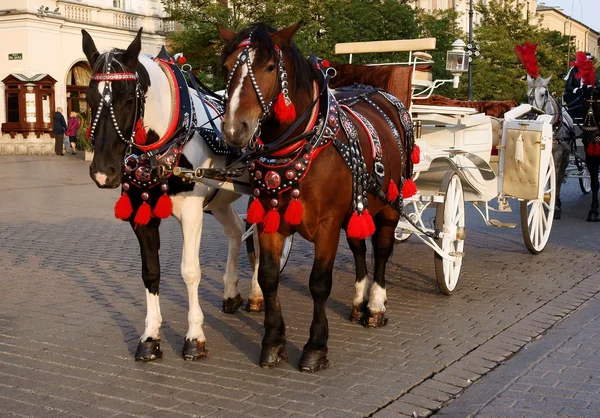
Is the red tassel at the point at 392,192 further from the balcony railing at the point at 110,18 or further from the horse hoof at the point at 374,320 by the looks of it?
the balcony railing at the point at 110,18

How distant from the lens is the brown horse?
15.3 feet

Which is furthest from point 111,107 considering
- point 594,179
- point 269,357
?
point 594,179

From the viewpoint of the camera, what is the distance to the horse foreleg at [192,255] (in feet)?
17.6

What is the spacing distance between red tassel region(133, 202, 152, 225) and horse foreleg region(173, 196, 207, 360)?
0.70 ft

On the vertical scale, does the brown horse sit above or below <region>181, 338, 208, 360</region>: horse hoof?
above

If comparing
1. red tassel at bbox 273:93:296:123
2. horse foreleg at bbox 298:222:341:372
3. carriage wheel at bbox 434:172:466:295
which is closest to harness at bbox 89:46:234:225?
red tassel at bbox 273:93:296:123

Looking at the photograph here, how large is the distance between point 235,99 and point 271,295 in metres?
1.38

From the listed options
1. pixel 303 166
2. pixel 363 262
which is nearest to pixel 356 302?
pixel 363 262

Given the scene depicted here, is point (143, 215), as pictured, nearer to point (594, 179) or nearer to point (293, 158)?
point (293, 158)

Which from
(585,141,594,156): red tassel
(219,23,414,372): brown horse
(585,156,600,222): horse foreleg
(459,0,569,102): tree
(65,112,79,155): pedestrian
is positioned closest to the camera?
(219,23,414,372): brown horse

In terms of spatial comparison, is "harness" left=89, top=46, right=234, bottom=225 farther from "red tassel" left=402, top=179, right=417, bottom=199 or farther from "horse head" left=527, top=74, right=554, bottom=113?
"horse head" left=527, top=74, right=554, bottom=113

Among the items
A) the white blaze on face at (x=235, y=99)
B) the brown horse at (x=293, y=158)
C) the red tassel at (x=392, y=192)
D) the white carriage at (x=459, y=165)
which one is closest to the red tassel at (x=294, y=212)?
the brown horse at (x=293, y=158)

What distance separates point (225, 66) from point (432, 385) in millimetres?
2261

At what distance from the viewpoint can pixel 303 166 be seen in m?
5.00
